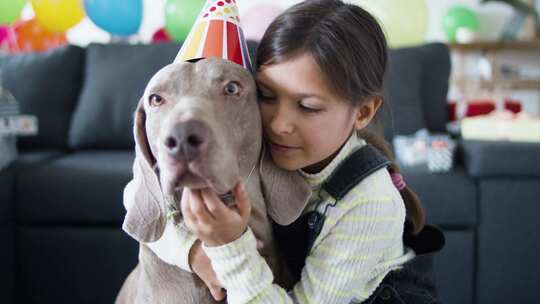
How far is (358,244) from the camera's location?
1.01 m

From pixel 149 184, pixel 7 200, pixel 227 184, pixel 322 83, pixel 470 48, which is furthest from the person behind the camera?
pixel 470 48

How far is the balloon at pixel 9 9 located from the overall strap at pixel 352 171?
9.13 feet

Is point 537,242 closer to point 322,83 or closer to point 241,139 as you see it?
point 322,83

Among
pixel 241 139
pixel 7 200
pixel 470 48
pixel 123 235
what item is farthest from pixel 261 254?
pixel 470 48

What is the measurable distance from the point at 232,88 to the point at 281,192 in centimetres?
23

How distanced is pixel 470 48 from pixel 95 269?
415 cm

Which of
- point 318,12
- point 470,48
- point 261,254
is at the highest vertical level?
point 318,12

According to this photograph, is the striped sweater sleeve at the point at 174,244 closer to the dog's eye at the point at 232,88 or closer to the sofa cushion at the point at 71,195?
the dog's eye at the point at 232,88

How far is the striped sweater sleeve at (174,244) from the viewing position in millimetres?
959

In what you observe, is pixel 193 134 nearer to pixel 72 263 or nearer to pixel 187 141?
pixel 187 141

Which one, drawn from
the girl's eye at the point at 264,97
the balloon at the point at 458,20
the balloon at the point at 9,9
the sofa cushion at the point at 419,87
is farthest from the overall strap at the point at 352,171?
the balloon at the point at 458,20

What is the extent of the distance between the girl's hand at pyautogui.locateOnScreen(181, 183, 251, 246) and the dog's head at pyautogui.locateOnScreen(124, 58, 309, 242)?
3cm

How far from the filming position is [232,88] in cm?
85

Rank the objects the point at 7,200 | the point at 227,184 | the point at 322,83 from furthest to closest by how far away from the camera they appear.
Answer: the point at 7,200 < the point at 322,83 < the point at 227,184
